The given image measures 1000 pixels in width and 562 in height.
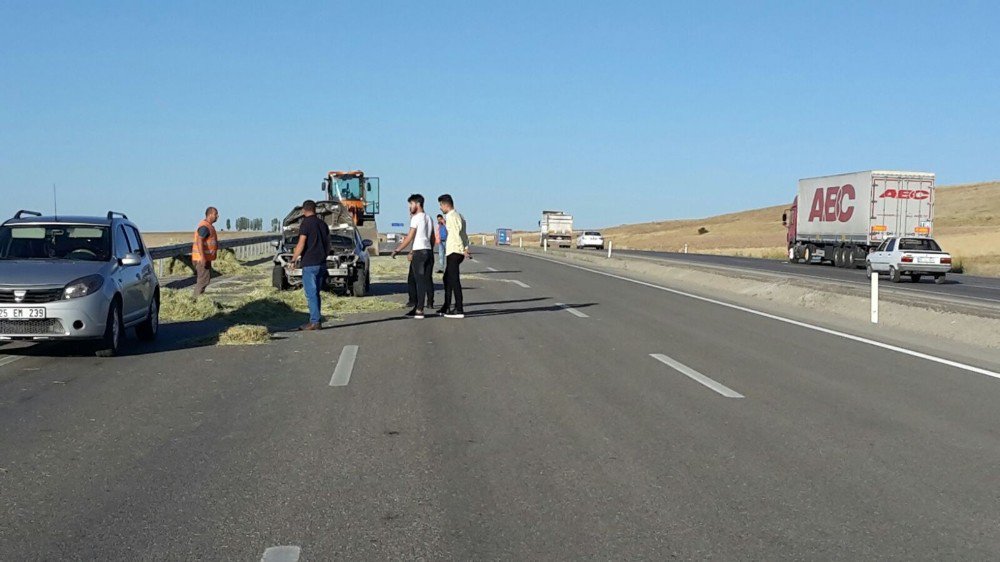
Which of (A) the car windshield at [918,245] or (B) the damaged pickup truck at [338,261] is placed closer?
(B) the damaged pickup truck at [338,261]

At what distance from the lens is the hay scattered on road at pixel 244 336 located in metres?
13.0

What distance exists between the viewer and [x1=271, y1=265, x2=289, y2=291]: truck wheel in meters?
22.2

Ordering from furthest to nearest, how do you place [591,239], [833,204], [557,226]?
[557,226]
[591,239]
[833,204]

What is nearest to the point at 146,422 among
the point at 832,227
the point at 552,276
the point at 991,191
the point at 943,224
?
the point at 552,276

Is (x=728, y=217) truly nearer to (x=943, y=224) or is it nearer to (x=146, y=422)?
(x=943, y=224)

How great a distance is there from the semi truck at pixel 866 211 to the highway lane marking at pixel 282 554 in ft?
138

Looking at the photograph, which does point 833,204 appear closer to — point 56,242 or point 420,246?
point 420,246

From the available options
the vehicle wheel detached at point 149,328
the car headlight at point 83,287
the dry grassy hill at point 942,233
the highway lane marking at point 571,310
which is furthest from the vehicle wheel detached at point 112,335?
the dry grassy hill at point 942,233

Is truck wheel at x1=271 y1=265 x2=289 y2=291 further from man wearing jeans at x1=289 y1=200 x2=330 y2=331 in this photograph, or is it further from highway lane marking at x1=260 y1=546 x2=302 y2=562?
highway lane marking at x1=260 y1=546 x2=302 y2=562

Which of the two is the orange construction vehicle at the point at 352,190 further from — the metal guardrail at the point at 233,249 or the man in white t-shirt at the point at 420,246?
the man in white t-shirt at the point at 420,246

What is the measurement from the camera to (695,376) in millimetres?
10352

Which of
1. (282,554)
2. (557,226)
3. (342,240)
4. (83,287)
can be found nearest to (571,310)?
(342,240)

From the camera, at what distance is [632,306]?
65.3 ft

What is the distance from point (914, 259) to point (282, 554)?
32288 mm
